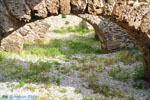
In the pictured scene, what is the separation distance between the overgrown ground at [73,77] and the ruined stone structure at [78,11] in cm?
135

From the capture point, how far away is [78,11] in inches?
134

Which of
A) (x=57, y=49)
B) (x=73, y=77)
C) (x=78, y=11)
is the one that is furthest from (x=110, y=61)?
(x=78, y=11)

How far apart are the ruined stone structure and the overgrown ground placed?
1.35m

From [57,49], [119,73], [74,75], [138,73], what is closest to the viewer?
[74,75]

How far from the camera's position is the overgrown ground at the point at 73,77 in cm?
410

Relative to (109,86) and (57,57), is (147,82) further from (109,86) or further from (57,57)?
(57,57)

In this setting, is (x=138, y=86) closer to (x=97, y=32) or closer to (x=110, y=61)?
(x=110, y=61)

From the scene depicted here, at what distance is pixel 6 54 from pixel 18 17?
3497mm

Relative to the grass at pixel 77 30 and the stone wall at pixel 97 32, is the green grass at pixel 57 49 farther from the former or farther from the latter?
the grass at pixel 77 30

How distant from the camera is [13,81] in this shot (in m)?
4.41

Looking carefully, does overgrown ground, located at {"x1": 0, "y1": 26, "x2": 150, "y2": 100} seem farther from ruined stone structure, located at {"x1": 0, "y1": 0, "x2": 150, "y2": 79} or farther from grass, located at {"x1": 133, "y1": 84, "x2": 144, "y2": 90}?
ruined stone structure, located at {"x1": 0, "y1": 0, "x2": 150, "y2": 79}

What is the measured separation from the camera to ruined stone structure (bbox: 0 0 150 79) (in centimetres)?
317

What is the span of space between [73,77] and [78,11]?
220cm

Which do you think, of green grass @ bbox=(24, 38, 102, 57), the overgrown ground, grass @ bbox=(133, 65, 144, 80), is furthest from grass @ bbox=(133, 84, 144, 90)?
green grass @ bbox=(24, 38, 102, 57)
